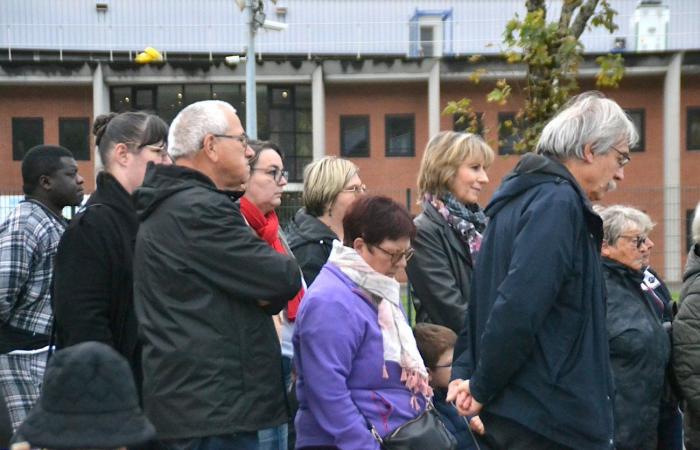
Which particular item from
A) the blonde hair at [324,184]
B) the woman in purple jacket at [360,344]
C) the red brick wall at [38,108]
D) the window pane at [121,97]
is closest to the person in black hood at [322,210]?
the blonde hair at [324,184]

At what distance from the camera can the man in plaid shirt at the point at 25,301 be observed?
5191 millimetres

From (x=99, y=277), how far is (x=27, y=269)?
1.47 m

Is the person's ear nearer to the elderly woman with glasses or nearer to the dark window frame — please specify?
the elderly woman with glasses

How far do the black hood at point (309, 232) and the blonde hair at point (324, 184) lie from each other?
0.25 feet

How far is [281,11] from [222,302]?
31.8 meters

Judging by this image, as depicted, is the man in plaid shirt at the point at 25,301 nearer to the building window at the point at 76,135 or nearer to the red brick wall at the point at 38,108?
the red brick wall at the point at 38,108

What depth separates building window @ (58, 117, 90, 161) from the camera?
106 ft

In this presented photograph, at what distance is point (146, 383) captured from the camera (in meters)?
3.62

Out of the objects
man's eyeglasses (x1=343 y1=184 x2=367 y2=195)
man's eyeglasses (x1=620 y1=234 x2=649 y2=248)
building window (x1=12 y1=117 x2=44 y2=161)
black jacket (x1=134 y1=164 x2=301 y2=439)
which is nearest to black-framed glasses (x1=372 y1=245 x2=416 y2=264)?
black jacket (x1=134 y1=164 x2=301 y2=439)

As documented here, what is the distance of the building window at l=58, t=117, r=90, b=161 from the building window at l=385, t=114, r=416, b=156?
10.4 metres

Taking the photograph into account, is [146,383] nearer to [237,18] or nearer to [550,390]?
[550,390]

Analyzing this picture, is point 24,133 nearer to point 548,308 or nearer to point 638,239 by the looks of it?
point 638,239

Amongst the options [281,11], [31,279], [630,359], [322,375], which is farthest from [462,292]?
[281,11]

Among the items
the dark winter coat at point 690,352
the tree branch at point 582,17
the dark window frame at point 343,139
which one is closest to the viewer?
the dark winter coat at point 690,352
